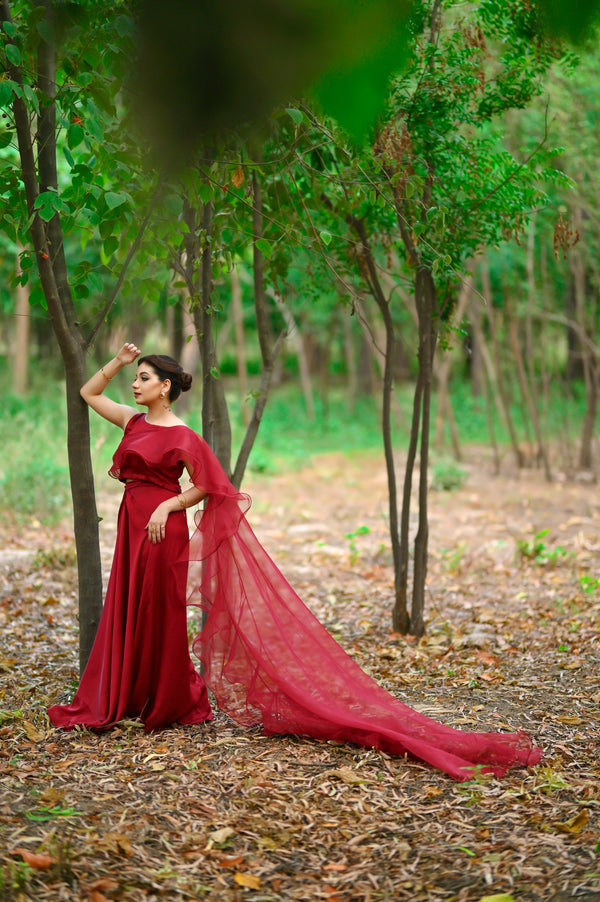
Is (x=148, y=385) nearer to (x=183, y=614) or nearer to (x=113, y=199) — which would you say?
(x=113, y=199)

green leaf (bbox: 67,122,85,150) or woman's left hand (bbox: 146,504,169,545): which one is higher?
green leaf (bbox: 67,122,85,150)

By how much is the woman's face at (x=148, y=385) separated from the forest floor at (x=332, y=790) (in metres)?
1.54

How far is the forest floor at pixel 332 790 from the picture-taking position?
109 inches

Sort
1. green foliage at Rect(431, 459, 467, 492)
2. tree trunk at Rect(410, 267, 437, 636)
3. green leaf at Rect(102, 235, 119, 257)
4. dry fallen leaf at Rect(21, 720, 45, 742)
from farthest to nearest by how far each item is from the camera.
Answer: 1. green foliage at Rect(431, 459, 467, 492)
2. tree trunk at Rect(410, 267, 437, 636)
3. green leaf at Rect(102, 235, 119, 257)
4. dry fallen leaf at Rect(21, 720, 45, 742)

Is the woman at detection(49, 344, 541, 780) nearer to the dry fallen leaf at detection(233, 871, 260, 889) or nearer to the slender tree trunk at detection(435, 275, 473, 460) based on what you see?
the dry fallen leaf at detection(233, 871, 260, 889)

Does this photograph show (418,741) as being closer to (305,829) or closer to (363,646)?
(305,829)

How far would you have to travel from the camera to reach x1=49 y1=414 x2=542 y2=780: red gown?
402cm

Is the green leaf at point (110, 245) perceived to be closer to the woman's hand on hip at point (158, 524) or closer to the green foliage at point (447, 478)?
the woman's hand on hip at point (158, 524)

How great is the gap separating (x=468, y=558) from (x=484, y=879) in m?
5.71

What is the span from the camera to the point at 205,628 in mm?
4188

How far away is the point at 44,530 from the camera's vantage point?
891 cm

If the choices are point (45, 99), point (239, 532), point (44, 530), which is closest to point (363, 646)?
point (239, 532)

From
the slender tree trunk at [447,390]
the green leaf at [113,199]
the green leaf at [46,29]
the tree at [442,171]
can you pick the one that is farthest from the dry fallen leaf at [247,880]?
the slender tree trunk at [447,390]

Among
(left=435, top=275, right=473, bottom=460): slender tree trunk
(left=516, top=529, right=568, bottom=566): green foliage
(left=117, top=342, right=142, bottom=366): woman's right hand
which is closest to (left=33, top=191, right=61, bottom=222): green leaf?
(left=117, top=342, right=142, bottom=366): woman's right hand
